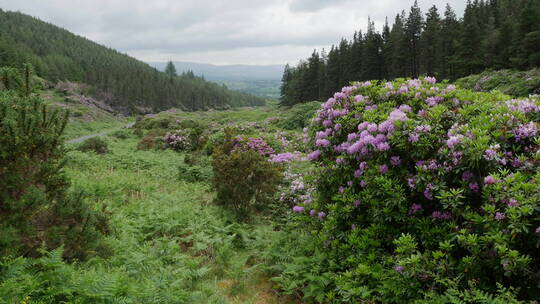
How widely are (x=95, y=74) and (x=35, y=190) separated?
122842mm

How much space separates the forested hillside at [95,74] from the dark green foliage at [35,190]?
322 feet

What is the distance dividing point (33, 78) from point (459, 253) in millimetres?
6014

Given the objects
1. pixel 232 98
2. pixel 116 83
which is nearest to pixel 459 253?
pixel 116 83

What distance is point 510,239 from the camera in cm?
359

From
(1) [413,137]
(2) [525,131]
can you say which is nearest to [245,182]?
(1) [413,137]

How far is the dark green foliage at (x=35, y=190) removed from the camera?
3.94 metres

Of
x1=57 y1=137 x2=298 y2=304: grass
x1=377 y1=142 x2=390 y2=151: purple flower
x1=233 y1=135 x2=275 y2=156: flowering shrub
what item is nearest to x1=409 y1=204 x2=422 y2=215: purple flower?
x1=377 y1=142 x2=390 y2=151: purple flower

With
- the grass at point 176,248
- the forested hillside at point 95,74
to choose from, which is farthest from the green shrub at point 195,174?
the forested hillside at point 95,74

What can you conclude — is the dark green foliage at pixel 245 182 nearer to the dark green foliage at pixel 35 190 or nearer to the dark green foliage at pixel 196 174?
the dark green foliage at pixel 196 174

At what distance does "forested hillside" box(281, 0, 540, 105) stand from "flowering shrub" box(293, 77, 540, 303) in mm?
42158

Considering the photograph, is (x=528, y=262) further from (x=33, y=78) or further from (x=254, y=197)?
(x=254, y=197)

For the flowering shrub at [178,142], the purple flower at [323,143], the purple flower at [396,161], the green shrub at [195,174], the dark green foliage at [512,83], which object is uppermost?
the dark green foliage at [512,83]

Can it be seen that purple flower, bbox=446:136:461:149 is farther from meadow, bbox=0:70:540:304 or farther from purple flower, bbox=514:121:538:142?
purple flower, bbox=514:121:538:142

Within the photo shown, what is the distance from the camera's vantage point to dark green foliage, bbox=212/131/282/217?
932cm
